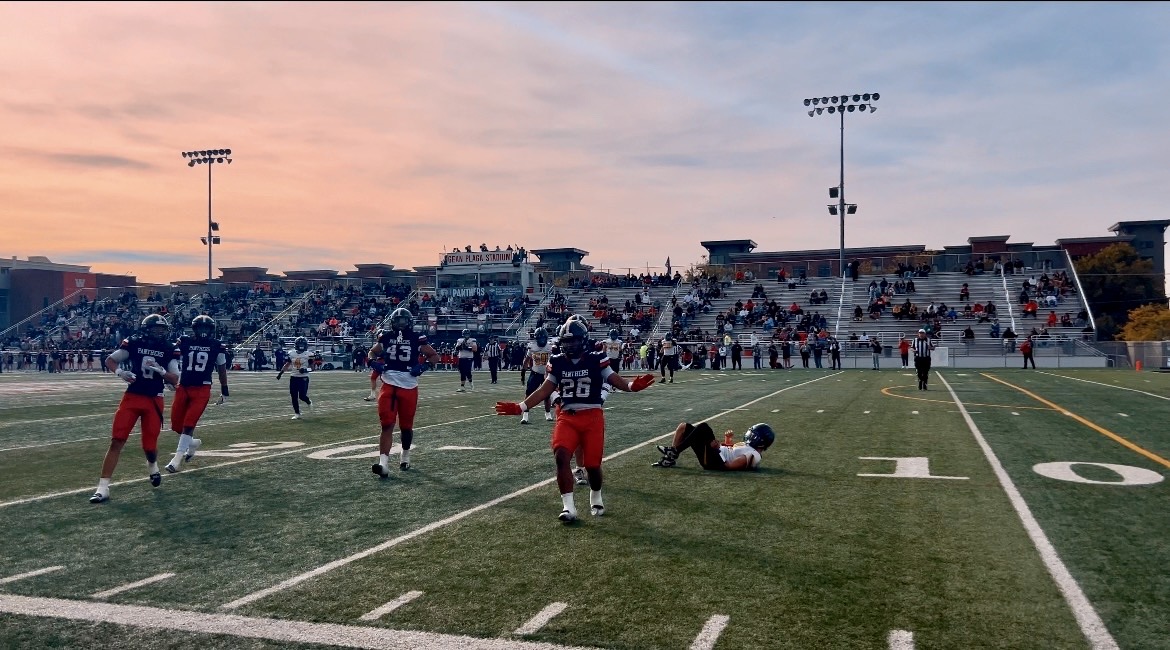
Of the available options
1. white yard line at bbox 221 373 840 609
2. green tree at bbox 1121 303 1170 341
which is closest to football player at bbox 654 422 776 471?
white yard line at bbox 221 373 840 609

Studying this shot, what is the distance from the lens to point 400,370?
11.4m

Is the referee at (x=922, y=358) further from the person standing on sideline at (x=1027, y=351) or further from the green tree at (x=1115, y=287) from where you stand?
the green tree at (x=1115, y=287)

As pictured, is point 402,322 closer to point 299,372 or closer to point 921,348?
point 299,372

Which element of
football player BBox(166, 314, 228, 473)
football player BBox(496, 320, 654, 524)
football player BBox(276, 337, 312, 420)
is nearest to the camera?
football player BBox(496, 320, 654, 524)

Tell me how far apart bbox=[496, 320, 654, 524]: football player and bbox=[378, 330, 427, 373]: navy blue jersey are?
3.07m

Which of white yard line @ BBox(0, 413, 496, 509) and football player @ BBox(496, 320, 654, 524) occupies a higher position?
football player @ BBox(496, 320, 654, 524)

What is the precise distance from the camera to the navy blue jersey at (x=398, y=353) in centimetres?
1143

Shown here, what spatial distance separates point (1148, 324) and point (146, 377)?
2495 inches

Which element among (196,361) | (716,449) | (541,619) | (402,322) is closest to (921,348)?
(716,449)

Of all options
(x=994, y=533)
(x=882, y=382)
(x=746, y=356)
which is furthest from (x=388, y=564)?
(x=746, y=356)

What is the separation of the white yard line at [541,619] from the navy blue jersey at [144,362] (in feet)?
22.0

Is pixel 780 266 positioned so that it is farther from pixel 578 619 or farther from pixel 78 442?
pixel 578 619

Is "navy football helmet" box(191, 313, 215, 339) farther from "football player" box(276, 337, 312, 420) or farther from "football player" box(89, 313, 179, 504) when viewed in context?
"football player" box(276, 337, 312, 420)

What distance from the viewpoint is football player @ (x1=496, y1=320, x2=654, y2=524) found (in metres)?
8.62
